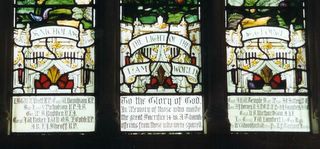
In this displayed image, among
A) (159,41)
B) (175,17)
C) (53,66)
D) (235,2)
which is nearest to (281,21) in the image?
(235,2)

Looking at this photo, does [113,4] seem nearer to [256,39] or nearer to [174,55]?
[174,55]

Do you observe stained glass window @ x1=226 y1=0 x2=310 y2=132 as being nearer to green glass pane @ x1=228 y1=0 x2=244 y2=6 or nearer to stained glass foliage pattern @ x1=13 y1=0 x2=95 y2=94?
green glass pane @ x1=228 y1=0 x2=244 y2=6

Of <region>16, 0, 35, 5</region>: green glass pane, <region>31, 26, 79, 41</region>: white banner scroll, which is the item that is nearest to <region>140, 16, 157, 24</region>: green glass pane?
<region>31, 26, 79, 41</region>: white banner scroll

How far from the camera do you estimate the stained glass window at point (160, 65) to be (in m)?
8.63

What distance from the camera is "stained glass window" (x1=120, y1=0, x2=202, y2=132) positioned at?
863 centimetres

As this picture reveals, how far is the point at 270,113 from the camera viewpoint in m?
8.65

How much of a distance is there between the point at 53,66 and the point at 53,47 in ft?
0.69

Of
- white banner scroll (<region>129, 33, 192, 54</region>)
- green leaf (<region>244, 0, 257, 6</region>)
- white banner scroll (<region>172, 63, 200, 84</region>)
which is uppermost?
green leaf (<region>244, 0, 257, 6</region>)

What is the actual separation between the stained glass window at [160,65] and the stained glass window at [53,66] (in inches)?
14.7

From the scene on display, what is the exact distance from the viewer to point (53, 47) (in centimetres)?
885

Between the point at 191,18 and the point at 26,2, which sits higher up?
the point at 26,2

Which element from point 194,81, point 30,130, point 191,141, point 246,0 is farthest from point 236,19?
point 30,130

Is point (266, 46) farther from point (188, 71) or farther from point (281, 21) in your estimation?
point (188, 71)

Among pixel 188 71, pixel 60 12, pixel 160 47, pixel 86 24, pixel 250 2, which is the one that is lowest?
pixel 188 71
